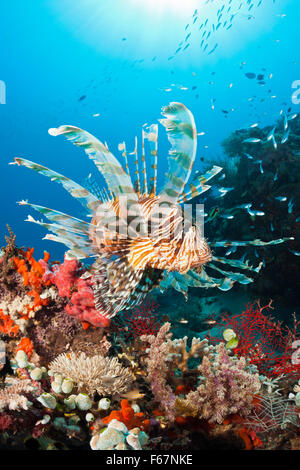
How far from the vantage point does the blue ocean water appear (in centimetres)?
5300

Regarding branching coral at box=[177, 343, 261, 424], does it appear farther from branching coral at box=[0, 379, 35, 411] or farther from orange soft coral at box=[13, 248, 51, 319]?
orange soft coral at box=[13, 248, 51, 319]

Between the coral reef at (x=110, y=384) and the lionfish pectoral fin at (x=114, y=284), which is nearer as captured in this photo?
the coral reef at (x=110, y=384)

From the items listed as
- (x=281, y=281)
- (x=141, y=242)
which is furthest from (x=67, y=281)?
(x=281, y=281)

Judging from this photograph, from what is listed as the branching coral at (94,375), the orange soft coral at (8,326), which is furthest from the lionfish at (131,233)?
the orange soft coral at (8,326)

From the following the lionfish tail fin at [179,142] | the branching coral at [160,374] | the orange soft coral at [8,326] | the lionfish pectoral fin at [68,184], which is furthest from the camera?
the orange soft coral at [8,326]

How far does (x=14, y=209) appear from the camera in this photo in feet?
266

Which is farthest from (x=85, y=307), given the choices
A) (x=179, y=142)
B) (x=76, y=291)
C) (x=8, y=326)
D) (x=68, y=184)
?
(x=179, y=142)

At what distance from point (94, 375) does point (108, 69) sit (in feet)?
249

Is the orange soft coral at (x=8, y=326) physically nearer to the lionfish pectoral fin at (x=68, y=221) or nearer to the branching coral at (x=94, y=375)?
the branching coral at (x=94, y=375)

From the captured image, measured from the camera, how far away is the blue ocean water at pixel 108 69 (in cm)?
5300

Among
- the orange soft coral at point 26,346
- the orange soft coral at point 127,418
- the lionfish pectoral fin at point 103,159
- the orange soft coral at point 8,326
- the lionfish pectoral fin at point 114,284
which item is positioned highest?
the lionfish pectoral fin at point 103,159

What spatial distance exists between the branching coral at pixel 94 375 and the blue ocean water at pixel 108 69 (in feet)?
183
